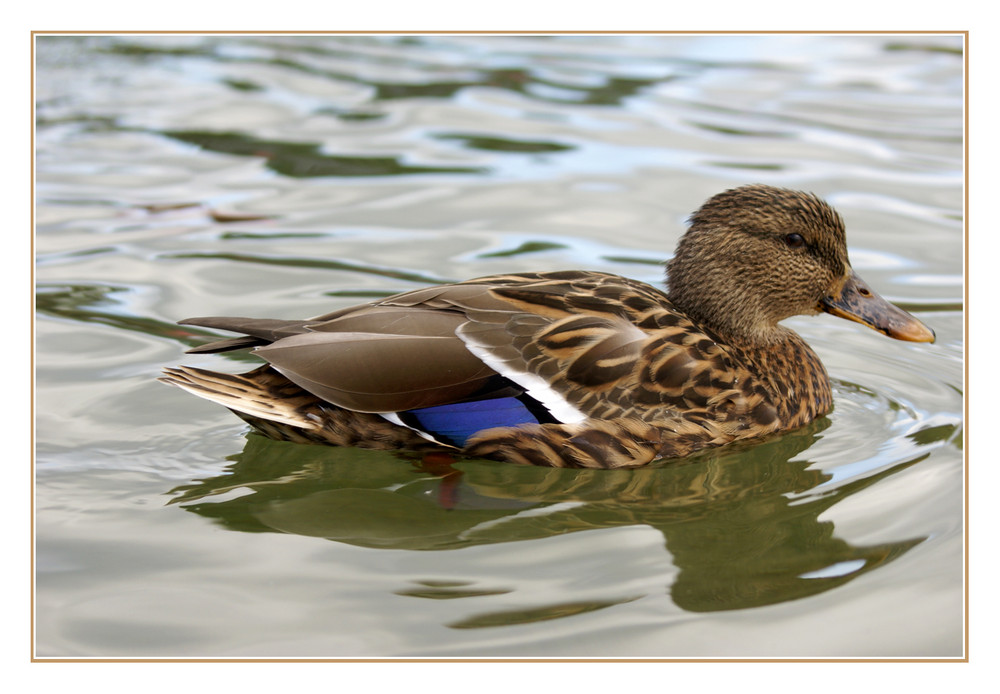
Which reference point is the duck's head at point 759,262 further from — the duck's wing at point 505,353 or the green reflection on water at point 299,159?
the green reflection on water at point 299,159

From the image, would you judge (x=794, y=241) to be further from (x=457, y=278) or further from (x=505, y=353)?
(x=457, y=278)

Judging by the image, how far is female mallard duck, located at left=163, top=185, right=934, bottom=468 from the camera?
5875mm

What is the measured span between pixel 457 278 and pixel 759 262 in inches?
114

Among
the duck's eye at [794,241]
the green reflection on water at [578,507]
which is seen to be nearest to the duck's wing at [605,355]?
the green reflection on water at [578,507]

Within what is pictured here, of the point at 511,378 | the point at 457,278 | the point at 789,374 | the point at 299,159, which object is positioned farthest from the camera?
the point at 299,159

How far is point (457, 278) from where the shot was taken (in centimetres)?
891

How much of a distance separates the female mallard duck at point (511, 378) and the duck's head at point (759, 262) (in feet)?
0.82

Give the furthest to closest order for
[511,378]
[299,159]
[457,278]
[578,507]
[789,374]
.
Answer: [299,159]
[457,278]
[789,374]
[511,378]
[578,507]

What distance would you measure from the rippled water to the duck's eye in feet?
3.35

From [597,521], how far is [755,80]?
10117mm

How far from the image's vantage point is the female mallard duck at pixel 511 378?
5875 mm

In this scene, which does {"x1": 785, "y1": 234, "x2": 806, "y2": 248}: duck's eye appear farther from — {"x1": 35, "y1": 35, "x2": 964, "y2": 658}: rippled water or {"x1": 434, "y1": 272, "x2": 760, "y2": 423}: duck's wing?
{"x1": 35, "y1": 35, "x2": 964, "y2": 658}: rippled water

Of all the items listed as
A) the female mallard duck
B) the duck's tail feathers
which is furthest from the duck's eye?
the duck's tail feathers

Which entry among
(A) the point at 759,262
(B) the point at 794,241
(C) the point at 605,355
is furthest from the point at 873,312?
(C) the point at 605,355
